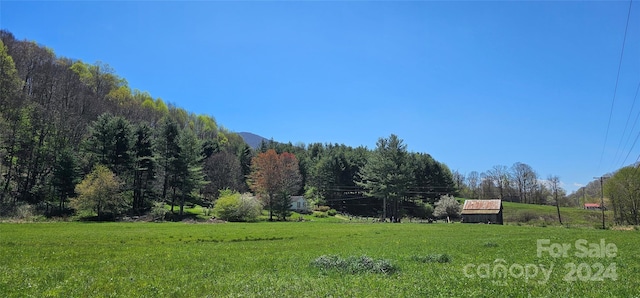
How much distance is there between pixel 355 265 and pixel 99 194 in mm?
52392

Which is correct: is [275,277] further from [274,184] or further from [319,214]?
[319,214]

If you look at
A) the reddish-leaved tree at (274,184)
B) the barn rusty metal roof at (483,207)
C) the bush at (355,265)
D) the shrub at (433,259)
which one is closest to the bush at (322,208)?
the reddish-leaved tree at (274,184)

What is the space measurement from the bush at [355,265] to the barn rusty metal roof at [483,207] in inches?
2806

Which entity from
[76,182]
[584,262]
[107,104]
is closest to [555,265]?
[584,262]

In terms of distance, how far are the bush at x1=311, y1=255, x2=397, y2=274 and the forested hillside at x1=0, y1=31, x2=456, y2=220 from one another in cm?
5050

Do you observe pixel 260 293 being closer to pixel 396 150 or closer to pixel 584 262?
pixel 584 262

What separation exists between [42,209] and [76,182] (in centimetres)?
579

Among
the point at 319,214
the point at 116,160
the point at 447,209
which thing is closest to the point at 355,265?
the point at 116,160

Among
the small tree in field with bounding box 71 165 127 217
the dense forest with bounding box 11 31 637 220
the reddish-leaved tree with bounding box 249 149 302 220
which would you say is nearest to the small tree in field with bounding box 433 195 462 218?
the dense forest with bounding box 11 31 637 220

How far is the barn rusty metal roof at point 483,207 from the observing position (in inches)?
2995

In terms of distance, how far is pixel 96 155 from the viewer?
62688 mm

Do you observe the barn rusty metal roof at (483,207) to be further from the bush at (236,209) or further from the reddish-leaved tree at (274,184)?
the bush at (236,209)

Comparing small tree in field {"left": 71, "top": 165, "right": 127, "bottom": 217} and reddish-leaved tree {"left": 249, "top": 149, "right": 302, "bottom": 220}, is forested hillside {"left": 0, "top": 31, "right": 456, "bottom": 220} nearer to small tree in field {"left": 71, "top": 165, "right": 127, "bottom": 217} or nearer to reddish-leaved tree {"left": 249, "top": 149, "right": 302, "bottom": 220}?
small tree in field {"left": 71, "top": 165, "right": 127, "bottom": 217}

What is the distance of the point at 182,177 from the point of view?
6900 cm
